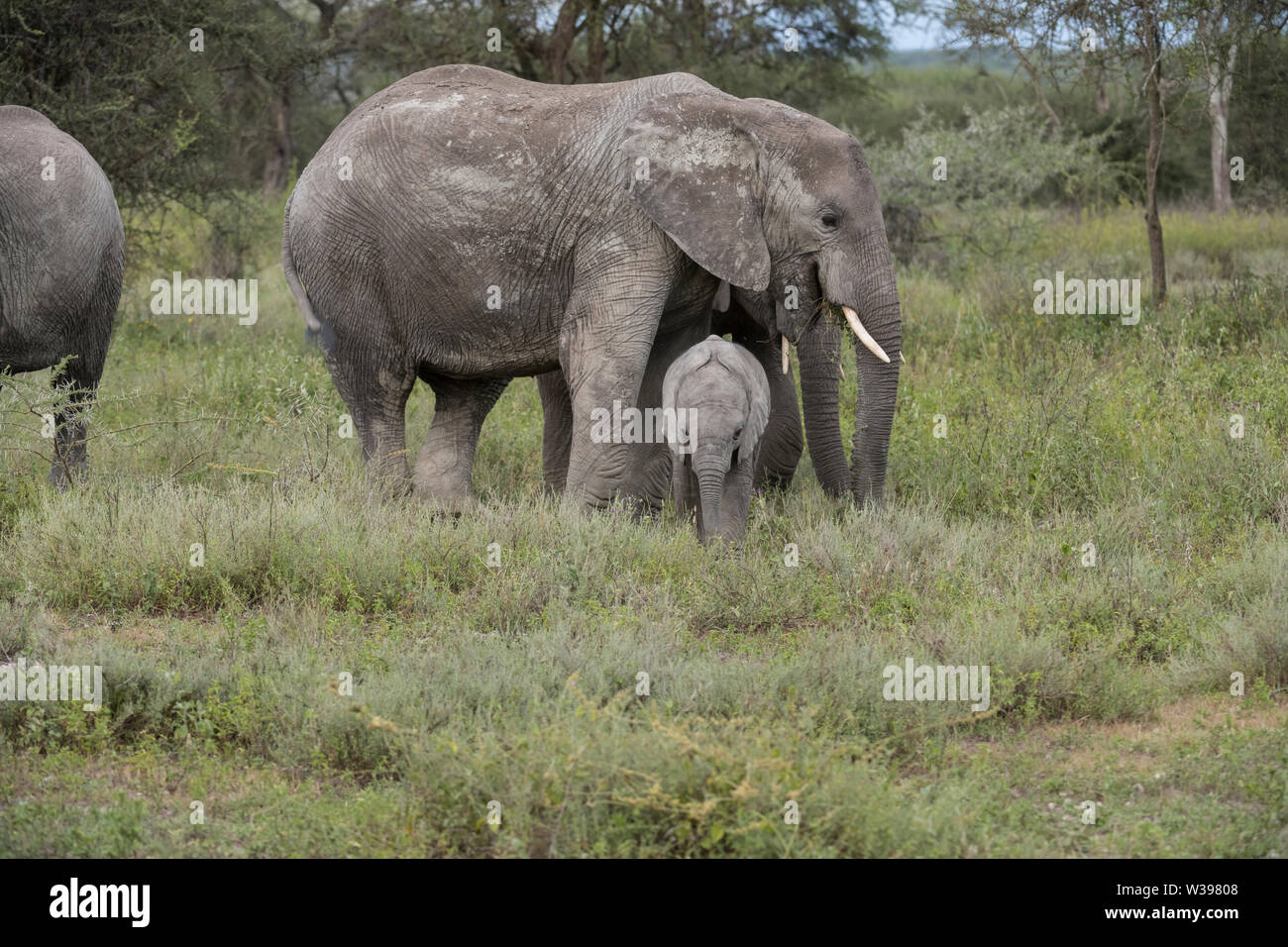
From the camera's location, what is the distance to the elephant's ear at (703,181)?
7.43 m

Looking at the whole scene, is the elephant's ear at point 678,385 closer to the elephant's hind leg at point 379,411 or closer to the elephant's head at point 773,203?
the elephant's head at point 773,203

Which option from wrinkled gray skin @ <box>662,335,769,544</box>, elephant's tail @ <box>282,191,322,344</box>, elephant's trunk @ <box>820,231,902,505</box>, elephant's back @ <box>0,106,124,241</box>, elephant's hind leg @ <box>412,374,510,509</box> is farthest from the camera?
elephant's hind leg @ <box>412,374,510,509</box>

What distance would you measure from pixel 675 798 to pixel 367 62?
19.9 metres

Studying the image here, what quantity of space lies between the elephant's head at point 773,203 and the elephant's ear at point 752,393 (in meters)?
0.36

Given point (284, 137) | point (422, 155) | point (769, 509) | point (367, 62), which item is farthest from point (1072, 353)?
point (284, 137)

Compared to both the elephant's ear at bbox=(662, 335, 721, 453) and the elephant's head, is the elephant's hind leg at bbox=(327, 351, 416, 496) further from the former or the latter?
the elephant's head

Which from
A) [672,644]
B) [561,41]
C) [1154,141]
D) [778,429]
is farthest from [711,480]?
[561,41]

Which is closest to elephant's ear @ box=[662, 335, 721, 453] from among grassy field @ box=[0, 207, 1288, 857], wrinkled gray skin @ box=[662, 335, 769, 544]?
wrinkled gray skin @ box=[662, 335, 769, 544]

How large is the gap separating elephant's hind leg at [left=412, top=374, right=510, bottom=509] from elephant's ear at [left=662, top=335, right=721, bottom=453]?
1448 mm

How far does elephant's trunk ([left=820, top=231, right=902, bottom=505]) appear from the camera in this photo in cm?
747

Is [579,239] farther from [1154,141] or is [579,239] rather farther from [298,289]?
[1154,141]

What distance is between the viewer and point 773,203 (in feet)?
24.8

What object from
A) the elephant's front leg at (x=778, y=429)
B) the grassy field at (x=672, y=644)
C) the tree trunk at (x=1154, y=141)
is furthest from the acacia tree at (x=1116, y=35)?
the elephant's front leg at (x=778, y=429)

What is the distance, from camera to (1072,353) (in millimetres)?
10547
